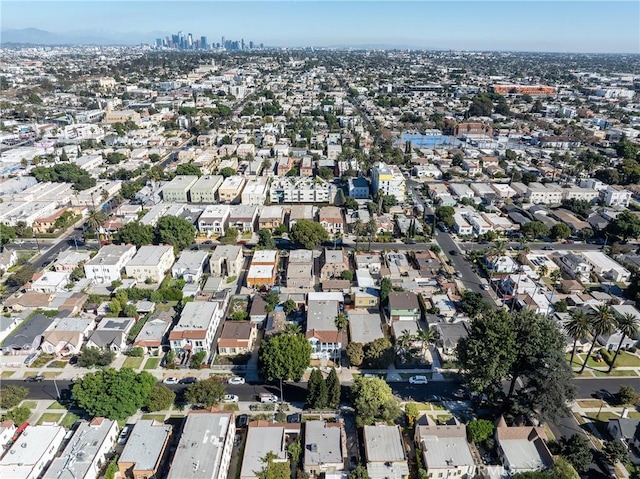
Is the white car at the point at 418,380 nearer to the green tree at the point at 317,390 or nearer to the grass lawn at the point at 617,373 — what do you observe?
the green tree at the point at 317,390

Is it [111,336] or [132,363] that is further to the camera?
[111,336]

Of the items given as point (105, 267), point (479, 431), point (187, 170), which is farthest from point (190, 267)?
point (187, 170)

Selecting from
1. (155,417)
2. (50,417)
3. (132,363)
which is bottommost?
(132,363)

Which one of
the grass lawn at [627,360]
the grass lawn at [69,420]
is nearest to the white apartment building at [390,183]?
the grass lawn at [627,360]

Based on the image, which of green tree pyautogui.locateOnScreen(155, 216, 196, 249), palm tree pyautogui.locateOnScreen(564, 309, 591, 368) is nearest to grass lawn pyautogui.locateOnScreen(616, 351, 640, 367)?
palm tree pyautogui.locateOnScreen(564, 309, 591, 368)

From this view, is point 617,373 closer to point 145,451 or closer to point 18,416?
point 145,451

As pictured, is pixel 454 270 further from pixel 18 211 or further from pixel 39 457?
pixel 18 211
